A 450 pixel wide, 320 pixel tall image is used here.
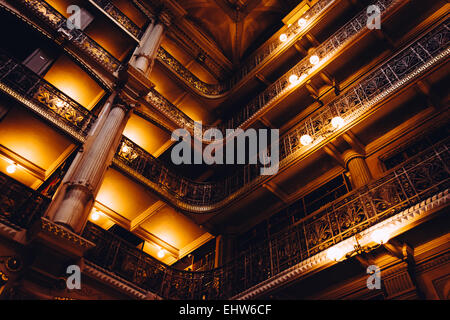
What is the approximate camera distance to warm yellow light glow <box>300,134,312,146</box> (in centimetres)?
865

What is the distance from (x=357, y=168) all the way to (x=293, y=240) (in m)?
2.35

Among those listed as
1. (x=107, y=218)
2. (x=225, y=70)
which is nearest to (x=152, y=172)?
(x=107, y=218)

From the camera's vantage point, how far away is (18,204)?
6203 millimetres

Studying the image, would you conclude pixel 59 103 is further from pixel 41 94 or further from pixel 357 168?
pixel 357 168

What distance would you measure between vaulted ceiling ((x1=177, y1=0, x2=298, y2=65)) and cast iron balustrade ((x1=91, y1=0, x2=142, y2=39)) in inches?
149

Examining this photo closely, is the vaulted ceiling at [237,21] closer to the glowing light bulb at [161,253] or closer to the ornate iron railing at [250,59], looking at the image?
the ornate iron railing at [250,59]

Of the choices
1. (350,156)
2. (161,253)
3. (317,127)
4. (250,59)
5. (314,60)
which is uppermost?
(250,59)

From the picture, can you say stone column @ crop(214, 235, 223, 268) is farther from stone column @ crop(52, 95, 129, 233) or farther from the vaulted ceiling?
the vaulted ceiling

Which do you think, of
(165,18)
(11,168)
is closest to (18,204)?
(11,168)

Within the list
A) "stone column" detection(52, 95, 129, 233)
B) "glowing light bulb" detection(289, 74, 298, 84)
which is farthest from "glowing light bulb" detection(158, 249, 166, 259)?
"glowing light bulb" detection(289, 74, 298, 84)

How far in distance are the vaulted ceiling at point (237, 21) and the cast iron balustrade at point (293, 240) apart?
426 inches

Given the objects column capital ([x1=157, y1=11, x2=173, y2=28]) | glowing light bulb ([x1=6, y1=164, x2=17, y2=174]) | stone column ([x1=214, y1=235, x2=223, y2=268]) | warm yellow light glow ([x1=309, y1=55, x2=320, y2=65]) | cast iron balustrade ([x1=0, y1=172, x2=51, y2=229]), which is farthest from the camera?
column capital ([x1=157, y1=11, x2=173, y2=28])

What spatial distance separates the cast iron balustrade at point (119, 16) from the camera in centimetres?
1160
